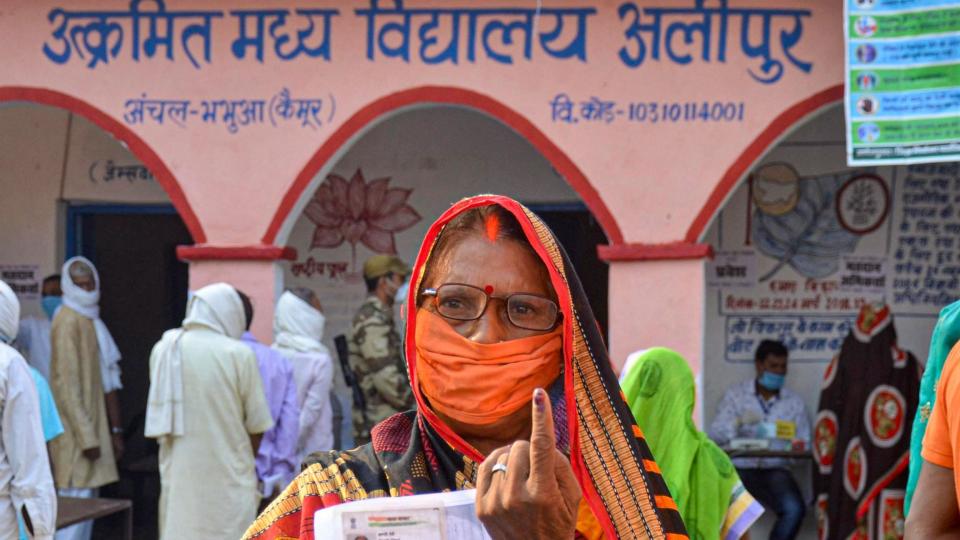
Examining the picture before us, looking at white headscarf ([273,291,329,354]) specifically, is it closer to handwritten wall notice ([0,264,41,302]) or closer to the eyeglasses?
handwritten wall notice ([0,264,41,302])

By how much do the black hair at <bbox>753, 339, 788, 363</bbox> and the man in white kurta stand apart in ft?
10.5

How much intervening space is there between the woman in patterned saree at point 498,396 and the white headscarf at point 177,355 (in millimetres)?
3795

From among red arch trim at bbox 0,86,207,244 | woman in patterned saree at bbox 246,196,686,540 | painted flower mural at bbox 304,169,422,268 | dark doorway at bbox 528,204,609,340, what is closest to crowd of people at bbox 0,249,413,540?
red arch trim at bbox 0,86,207,244

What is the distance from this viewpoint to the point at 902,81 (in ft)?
19.8

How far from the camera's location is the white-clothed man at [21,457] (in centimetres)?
435

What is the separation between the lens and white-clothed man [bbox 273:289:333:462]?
6535 mm

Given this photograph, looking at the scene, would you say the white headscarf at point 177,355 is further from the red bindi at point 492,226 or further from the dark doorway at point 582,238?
the red bindi at point 492,226

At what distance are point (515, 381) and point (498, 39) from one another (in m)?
5.00

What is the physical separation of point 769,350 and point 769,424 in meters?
0.45

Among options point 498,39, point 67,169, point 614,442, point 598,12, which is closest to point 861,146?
point 598,12

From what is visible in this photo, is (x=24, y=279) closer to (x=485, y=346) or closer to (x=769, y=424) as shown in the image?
(x=769, y=424)

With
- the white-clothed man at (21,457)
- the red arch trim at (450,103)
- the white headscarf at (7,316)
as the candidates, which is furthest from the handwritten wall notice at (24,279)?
the white-clothed man at (21,457)

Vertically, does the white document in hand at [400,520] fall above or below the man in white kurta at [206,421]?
above

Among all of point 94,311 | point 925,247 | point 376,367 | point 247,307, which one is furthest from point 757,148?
point 94,311
